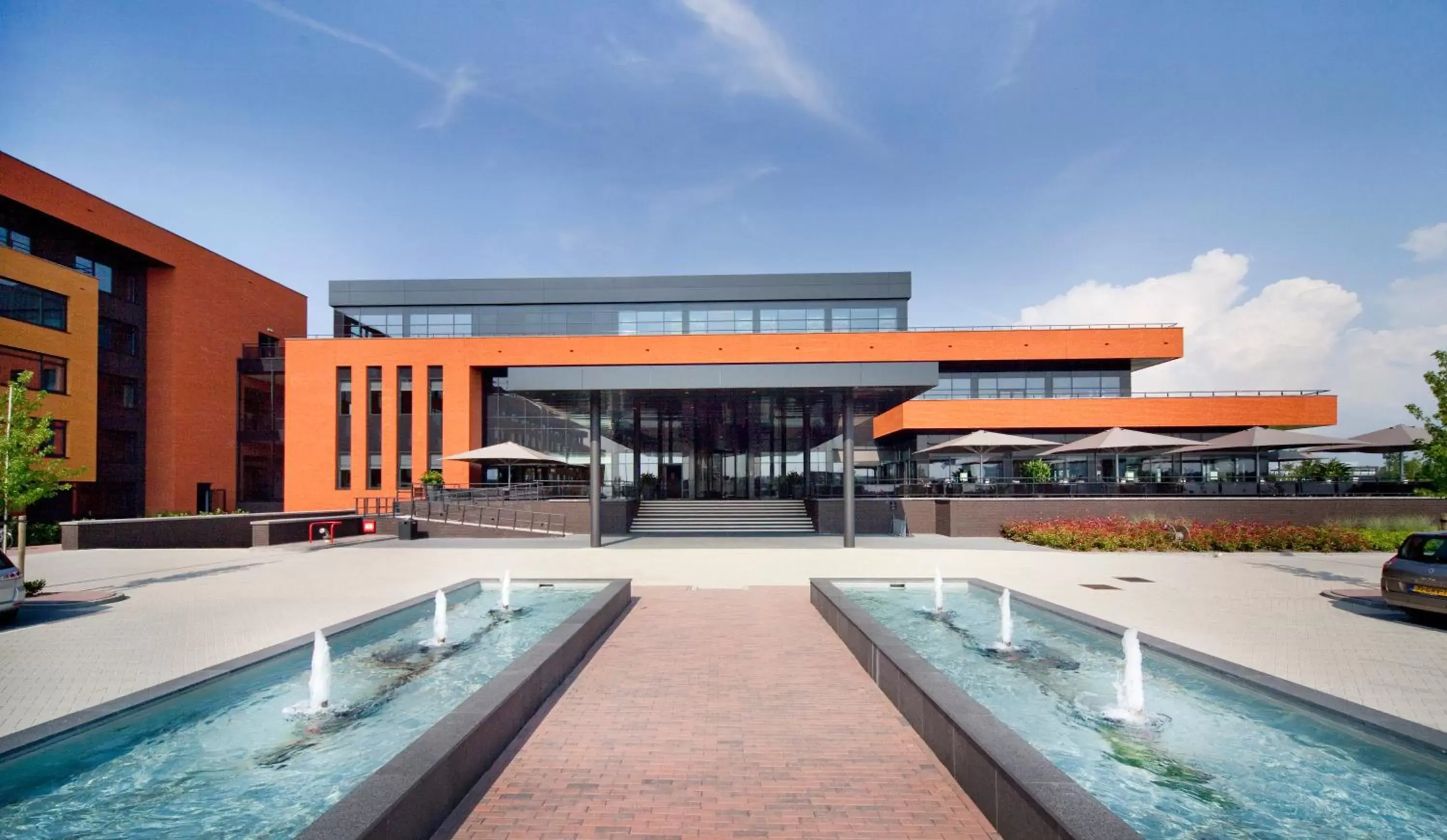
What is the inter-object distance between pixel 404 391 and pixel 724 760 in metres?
37.5

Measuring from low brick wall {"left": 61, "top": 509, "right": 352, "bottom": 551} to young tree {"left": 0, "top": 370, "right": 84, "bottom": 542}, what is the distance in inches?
390

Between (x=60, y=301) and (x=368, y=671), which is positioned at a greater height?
(x=60, y=301)

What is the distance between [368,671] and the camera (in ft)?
25.0

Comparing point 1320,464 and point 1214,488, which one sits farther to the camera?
point 1320,464

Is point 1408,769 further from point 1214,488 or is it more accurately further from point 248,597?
point 1214,488

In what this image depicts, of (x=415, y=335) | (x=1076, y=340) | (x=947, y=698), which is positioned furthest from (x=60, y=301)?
(x=1076, y=340)

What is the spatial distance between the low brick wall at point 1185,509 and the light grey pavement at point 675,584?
1978 mm

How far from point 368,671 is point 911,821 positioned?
6.18 m

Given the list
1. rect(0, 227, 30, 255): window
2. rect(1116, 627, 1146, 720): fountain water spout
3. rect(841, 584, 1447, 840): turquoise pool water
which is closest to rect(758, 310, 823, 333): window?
rect(0, 227, 30, 255): window

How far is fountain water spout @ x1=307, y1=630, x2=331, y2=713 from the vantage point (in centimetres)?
645

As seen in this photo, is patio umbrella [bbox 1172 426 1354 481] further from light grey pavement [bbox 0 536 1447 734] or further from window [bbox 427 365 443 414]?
window [bbox 427 365 443 414]

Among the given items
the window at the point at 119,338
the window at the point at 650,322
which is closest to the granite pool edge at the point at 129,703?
the window at the point at 650,322

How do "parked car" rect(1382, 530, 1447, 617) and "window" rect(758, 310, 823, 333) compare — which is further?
"window" rect(758, 310, 823, 333)

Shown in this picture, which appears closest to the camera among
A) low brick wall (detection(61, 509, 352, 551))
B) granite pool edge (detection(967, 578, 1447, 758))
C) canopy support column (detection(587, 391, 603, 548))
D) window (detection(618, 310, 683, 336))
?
granite pool edge (detection(967, 578, 1447, 758))
